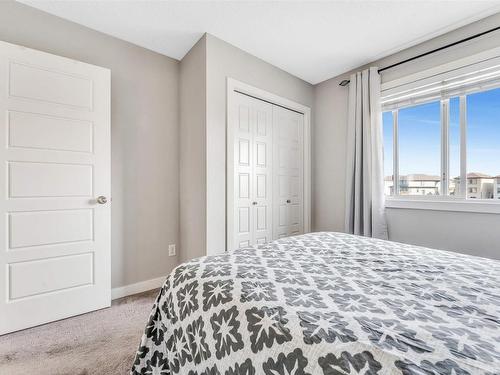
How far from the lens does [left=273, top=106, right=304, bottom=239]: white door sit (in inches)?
115

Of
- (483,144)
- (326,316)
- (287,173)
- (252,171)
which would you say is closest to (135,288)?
(252,171)

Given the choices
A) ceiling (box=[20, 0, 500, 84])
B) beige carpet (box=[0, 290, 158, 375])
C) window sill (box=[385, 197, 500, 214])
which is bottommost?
beige carpet (box=[0, 290, 158, 375])

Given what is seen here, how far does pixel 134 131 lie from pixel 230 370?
7.54ft

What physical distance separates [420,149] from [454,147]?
0.91 ft

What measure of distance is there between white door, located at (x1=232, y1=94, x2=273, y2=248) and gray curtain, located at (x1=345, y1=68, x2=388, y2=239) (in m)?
0.94

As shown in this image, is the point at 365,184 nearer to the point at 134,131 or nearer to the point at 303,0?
the point at 303,0

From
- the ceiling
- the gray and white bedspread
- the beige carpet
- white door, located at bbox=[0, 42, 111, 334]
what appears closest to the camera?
the gray and white bedspread

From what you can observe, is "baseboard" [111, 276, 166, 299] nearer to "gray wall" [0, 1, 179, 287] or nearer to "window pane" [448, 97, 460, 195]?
"gray wall" [0, 1, 179, 287]

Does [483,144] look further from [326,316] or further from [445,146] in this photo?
[326,316]

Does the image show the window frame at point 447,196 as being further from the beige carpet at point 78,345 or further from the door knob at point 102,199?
the door knob at point 102,199

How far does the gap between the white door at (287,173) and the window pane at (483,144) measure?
5.49 feet

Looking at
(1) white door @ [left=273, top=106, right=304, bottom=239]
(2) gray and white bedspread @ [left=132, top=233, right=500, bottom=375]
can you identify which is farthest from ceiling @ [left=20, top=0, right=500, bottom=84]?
(2) gray and white bedspread @ [left=132, top=233, right=500, bottom=375]

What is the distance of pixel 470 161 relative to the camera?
217 cm

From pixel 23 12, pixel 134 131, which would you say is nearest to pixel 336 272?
pixel 134 131
